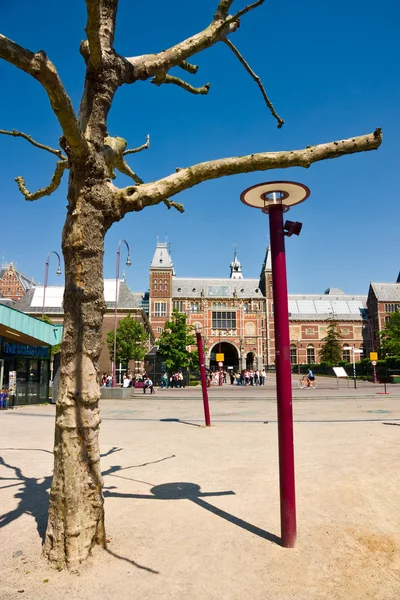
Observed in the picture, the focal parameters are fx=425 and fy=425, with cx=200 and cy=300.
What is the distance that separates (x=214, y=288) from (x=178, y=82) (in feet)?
247

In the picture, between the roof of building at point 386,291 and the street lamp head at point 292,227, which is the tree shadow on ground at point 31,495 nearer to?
the street lamp head at point 292,227

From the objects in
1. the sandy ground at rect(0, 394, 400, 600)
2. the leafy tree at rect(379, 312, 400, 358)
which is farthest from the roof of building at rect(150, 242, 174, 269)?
the sandy ground at rect(0, 394, 400, 600)

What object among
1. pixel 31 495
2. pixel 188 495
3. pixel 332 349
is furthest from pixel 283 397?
pixel 332 349

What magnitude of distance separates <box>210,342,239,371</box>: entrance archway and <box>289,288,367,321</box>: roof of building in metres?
13.1

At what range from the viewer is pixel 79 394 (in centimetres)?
403

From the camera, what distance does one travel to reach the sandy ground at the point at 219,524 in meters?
3.48

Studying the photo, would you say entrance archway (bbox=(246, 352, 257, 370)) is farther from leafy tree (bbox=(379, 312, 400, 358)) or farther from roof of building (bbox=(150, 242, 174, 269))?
leafy tree (bbox=(379, 312, 400, 358))

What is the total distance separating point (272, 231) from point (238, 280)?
77669 mm

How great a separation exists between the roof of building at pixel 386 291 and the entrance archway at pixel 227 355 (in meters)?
27.9

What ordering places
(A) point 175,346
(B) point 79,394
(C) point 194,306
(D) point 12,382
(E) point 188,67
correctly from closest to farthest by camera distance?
1. (B) point 79,394
2. (E) point 188,67
3. (D) point 12,382
4. (A) point 175,346
5. (C) point 194,306

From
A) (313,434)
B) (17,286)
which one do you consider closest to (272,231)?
(313,434)

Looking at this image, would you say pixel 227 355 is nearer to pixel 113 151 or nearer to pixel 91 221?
pixel 113 151

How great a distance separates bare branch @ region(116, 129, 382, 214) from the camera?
4078 millimetres

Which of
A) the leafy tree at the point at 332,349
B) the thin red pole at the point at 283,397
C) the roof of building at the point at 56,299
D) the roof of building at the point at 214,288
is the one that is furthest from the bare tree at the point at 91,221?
the roof of building at the point at 214,288
